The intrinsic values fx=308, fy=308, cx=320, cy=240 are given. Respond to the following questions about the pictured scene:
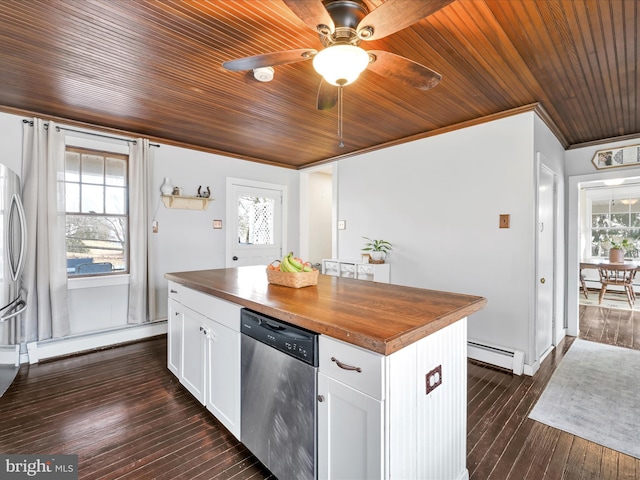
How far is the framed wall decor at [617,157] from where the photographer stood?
341cm

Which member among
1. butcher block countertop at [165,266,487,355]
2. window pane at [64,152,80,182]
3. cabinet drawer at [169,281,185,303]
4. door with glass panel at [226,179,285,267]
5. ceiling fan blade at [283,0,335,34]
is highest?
ceiling fan blade at [283,0,335,34]

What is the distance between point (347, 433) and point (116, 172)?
375 cm

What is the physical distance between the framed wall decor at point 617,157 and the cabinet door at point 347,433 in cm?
426

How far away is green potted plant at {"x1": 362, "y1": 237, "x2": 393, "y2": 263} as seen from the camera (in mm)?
3909

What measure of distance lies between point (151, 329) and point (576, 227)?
5441 millimetres

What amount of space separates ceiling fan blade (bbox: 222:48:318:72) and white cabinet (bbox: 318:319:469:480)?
1.38 m

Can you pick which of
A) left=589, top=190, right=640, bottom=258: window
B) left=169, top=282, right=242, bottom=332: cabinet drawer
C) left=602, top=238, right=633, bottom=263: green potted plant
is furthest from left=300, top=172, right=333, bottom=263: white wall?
left=589, top=190, right=640, bottom=258: window

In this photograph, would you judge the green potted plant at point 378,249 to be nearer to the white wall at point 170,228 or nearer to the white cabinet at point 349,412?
the white wall at point 170,228

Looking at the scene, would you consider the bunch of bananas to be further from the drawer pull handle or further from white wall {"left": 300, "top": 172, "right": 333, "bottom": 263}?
white wall {"left": 300, "top": 172, "right": 333, "bottom": 263}

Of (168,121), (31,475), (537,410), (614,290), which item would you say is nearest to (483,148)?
(537,410)

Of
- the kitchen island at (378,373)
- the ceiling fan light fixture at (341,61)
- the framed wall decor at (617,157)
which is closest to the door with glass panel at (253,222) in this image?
the kitchen island at (378,373)

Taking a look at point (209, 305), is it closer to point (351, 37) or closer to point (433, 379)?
point (433, 379)

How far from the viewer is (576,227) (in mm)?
3855

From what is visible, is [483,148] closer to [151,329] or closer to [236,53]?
[236,53]
